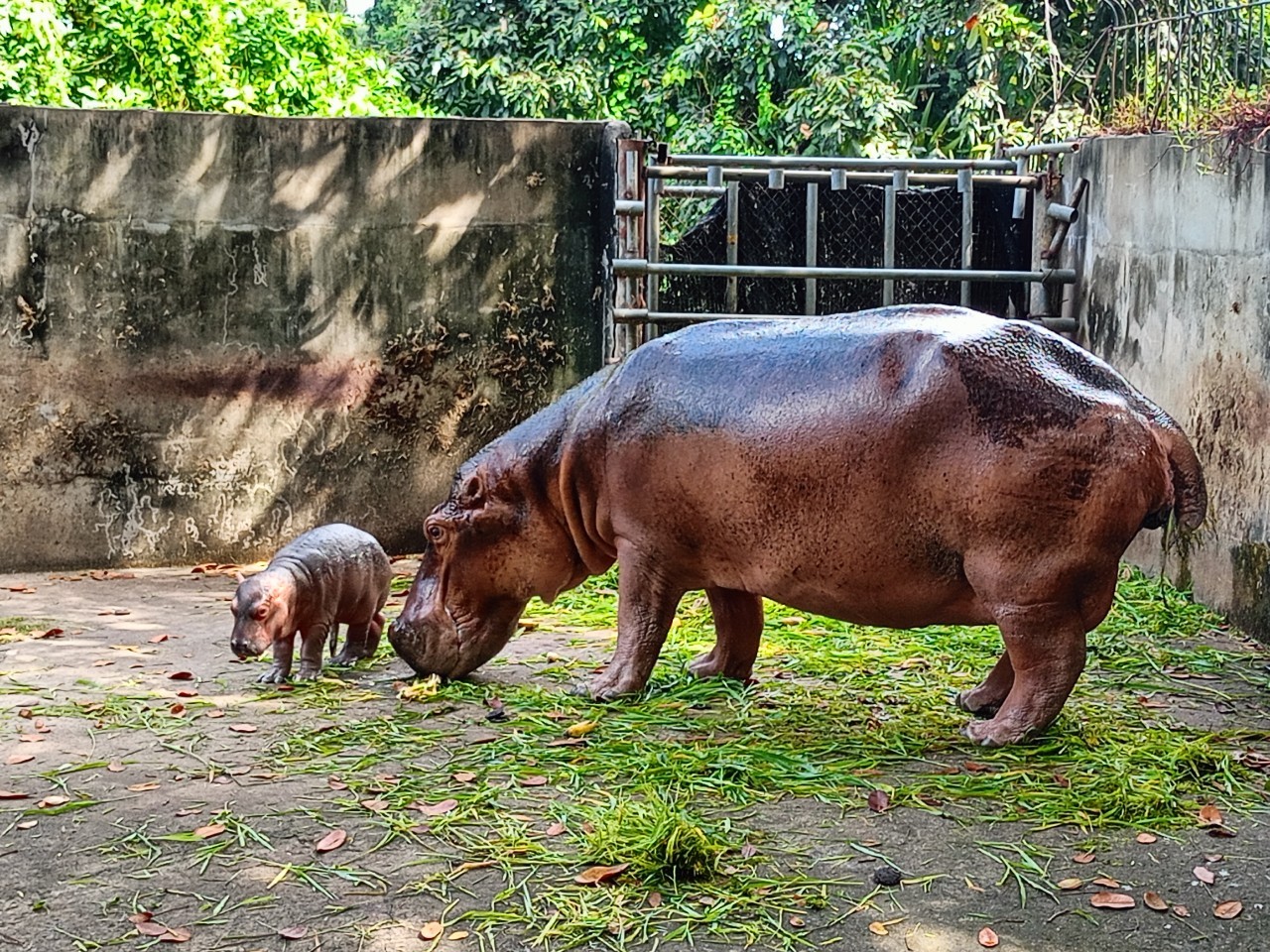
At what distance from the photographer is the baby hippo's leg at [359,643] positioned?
6621 mm

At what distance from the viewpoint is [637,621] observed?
227 inches

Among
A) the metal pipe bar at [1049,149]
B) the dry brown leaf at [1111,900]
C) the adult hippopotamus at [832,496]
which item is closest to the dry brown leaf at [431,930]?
the dry brown leaf at [1111,900]

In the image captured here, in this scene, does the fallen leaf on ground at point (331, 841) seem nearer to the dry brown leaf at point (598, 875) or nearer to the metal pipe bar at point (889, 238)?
the dry brown leaf at point (598, 875)

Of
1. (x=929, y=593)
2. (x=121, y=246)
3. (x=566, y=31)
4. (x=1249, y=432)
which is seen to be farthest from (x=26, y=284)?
(x=566, y=31)

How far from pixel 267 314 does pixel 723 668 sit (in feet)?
12.7

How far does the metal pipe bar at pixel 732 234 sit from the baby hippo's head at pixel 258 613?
3.79 meters

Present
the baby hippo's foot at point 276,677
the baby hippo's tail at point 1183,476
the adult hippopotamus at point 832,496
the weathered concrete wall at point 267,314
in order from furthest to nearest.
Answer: the weathered concrete wall at point 267,314, the baby hippo's foot at point 276,677, the baby hippo's tail at point 1183,476, the adult hippopotamus at point 832,496

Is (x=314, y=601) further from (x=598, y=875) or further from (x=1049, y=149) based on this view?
(x=1049, y=149)

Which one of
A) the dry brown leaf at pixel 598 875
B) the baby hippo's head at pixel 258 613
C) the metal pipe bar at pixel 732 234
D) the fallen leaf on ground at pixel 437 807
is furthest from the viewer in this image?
the metal pipe bar at pixel 732 234

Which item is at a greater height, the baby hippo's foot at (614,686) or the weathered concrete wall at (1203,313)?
the weathered concrete wall at (1203,313)

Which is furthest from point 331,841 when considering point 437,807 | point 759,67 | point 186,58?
point 759,67

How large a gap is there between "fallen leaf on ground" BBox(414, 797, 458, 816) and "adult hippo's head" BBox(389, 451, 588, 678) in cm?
140

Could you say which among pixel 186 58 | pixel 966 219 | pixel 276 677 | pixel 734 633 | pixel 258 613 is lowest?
pixel 276 677

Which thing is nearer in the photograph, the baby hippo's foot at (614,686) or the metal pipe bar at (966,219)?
the baby hippo's foot at (614,686)
